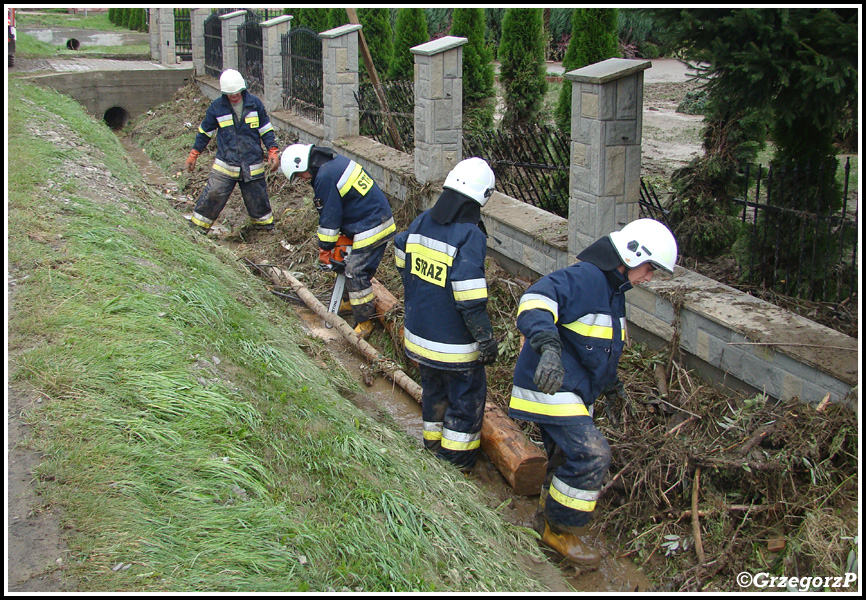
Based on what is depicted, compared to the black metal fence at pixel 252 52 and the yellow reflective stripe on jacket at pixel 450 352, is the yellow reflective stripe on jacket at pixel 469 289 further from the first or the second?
the black metal fence at pixel 252 52

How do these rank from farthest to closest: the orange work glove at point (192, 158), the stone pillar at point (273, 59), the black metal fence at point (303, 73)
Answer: the stone pillar at point (273, 59)
the black metal fence at point (303, 73)
the orange work glove at point (192, 158)

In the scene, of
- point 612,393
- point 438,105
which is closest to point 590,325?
point 612,393

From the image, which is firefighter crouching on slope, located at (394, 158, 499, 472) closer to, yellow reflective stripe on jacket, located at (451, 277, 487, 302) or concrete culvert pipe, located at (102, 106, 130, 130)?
yellow reflective stripe on jacket, located at (451, 277, 487, 302)

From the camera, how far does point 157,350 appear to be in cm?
464

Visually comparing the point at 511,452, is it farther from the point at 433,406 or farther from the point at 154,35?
the point at 154,35

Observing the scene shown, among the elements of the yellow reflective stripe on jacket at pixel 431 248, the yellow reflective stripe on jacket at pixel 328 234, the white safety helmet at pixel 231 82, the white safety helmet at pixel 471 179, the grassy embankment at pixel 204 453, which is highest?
the white safety helmet at pixel 231 82

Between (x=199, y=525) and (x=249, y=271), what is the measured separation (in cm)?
528

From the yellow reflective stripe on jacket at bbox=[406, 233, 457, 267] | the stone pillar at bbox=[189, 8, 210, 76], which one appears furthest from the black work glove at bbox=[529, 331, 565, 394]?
the stone pillar at bbox=[189, 8, 210, 76]

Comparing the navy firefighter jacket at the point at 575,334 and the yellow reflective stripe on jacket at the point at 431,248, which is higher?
the yellow reflective stripe on jacket at the point at 431,248

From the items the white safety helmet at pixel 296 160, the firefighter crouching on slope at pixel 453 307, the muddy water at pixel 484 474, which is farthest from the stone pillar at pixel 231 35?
the firefighter crouching on slope at pixel 453 307

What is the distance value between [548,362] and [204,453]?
5.67 ft

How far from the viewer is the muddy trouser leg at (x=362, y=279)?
6.93 metres

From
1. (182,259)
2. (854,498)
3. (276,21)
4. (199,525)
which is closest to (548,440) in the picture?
(854,498)

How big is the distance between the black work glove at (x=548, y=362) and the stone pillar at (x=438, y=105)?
16.4 feet
